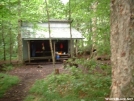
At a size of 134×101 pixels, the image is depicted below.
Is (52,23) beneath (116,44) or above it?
above

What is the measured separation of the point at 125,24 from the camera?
3785mm

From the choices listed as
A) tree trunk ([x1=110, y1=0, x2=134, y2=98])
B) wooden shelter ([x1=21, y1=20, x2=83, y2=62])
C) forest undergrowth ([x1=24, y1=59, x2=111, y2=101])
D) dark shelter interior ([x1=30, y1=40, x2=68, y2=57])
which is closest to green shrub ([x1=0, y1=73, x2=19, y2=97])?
forest undergrowth ([x1=24, y1=59, x2=111, y2=101])

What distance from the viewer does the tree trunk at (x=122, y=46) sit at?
378 centimetres

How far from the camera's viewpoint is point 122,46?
151 inches

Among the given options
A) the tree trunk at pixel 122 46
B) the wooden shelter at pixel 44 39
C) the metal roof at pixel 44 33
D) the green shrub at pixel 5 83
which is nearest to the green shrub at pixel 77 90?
the green shrub at pixel 5 83

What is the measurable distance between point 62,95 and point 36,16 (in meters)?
10.7

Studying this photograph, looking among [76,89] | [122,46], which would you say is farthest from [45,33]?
[122,46]

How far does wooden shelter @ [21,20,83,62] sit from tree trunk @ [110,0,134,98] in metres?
12.5

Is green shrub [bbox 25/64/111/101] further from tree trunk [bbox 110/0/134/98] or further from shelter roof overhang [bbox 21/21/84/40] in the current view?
shelter roof overhang [bbox 21/21/84/40]

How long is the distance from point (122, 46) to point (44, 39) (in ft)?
46.4

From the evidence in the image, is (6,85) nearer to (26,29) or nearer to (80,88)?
(80,88)

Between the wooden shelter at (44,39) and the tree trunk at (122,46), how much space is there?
12463 millimetres

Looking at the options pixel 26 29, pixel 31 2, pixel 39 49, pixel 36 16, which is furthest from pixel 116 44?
pixel 39 49

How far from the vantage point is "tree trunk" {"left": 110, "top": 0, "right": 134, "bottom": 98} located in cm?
378
